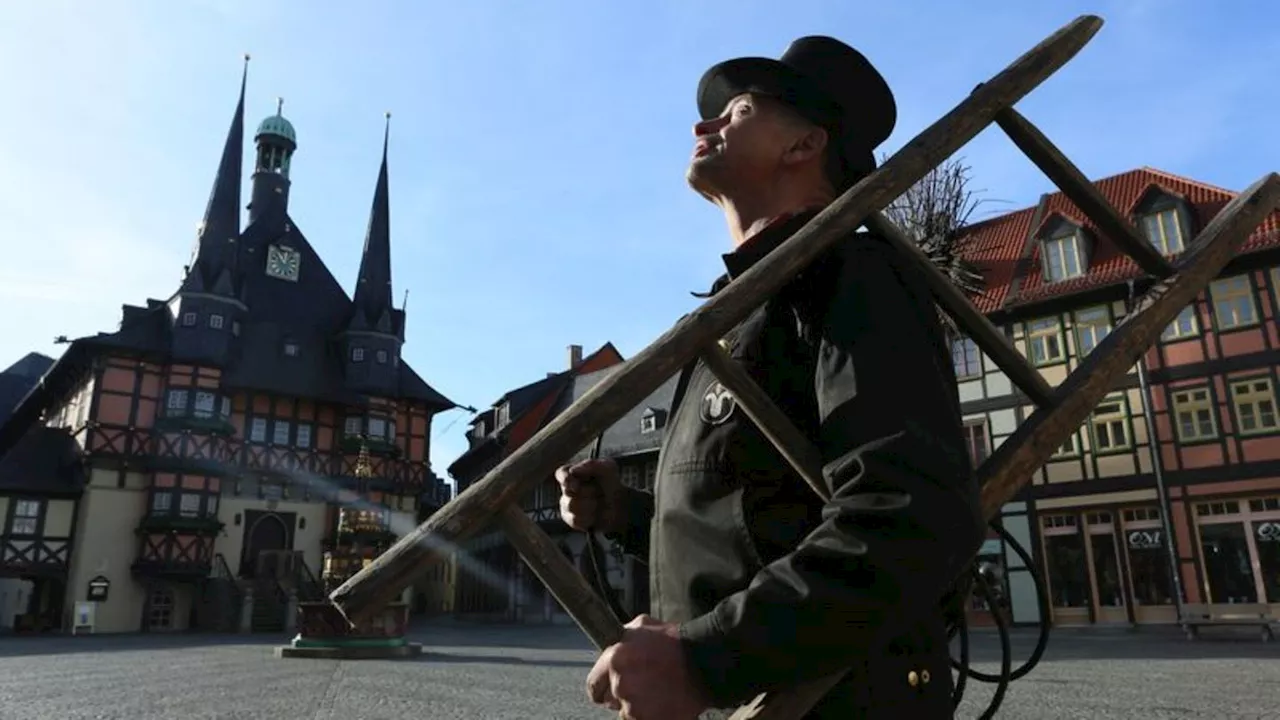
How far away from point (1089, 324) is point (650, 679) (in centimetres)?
2373

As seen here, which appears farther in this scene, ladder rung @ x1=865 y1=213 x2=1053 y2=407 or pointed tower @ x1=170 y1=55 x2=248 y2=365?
pointed tower @ x1=170 y1=55 x2=248 y2=365

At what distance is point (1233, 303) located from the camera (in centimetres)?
2056

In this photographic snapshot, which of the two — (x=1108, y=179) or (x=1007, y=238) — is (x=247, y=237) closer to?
(x=1007, y=238)

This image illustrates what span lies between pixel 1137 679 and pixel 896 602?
30.9 feet

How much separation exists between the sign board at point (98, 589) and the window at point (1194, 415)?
29.5 meters

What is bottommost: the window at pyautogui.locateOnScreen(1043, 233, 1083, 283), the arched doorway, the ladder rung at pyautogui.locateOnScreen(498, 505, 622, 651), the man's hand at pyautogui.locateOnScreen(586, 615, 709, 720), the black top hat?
the man's hand at pyautogui.locateOnScreen(586, 615, 709, 720)

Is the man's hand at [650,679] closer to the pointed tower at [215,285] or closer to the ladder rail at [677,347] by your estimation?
the ladder rail at [677,347]

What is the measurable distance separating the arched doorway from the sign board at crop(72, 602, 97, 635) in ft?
14.9

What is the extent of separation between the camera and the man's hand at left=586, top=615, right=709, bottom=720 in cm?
114

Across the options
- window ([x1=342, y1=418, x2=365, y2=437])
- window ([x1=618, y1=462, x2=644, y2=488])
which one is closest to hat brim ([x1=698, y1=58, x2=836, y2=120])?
window ([x1=618, y1=462, x2=644, y2=488])

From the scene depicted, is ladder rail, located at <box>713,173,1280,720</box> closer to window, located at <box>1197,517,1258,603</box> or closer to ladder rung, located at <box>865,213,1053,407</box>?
ladder rung, located at <box>865,213,1053,407</box>

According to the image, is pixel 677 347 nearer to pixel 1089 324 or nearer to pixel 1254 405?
pixel 1254 405

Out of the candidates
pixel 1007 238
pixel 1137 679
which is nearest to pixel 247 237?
pixel 1007 238

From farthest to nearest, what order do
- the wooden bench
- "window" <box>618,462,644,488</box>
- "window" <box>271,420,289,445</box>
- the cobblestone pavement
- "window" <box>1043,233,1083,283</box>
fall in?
1. "window" <box>271,420,289,445</box>
2. "window" <box>618,462,644,488</box>
3. "window" <box>1043,233,1083,283</box>
4. the wooden bench
5. the cobblestone pavement
